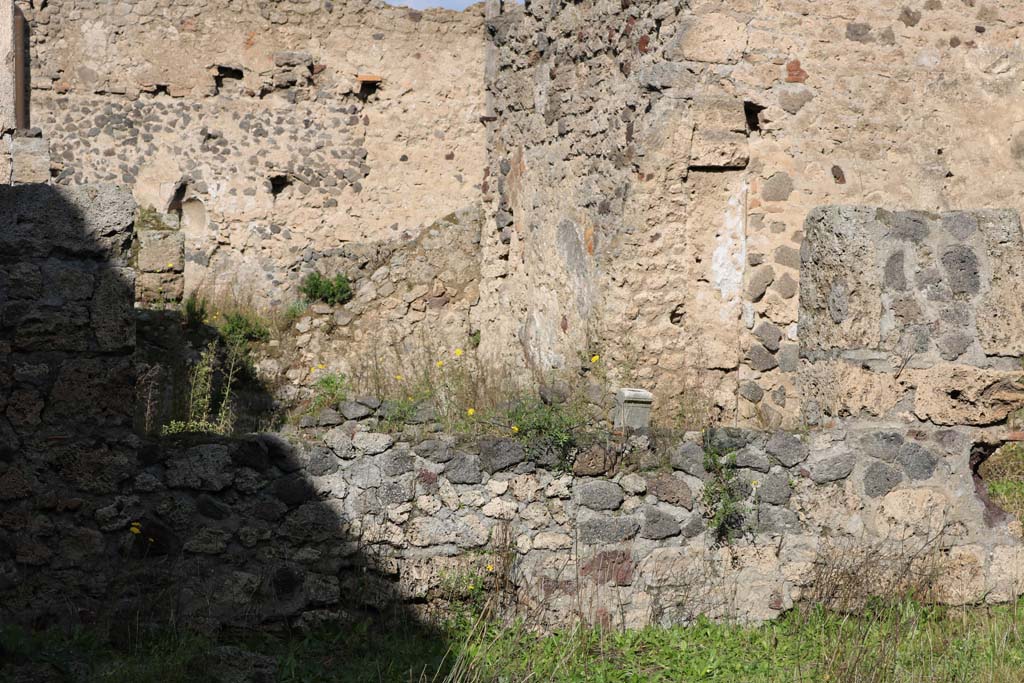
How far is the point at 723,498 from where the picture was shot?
4.46 meters

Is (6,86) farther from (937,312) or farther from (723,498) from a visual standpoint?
(937,312)

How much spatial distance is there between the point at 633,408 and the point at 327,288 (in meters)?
6.38

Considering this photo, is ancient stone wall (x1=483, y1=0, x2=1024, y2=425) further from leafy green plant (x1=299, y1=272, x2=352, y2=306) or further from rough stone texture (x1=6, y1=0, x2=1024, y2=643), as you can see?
leafy green plant (x1=299, y1=272, x2=352, y2=306)

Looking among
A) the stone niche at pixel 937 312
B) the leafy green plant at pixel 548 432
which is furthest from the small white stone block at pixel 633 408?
the stone niche at pixel 937 312

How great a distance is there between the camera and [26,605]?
3869 millimetres

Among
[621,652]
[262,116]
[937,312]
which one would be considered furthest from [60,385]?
[262,116]

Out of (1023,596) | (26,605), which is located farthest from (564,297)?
(26,605)

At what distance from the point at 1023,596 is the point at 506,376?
148 inches

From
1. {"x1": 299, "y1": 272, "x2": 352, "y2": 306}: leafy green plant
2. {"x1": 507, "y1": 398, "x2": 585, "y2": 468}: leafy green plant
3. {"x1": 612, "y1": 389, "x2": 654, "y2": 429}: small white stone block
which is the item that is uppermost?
{"x1": 299, "y1": 272, "x2": 352, "y2": 306}: leafy green plant

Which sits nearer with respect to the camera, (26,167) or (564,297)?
(564,297)

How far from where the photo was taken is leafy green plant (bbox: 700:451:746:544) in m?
4.46

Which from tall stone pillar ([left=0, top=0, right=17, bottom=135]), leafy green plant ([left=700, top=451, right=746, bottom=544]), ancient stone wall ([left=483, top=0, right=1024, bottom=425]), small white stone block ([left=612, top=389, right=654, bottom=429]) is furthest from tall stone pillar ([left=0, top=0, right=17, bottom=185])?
leafy green plant ([left=700, top=451, right=746, bottom=544])

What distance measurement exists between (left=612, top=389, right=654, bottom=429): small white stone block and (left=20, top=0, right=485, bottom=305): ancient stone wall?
7.79m

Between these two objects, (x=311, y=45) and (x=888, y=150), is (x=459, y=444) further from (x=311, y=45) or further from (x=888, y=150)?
(x=311, y=45)
